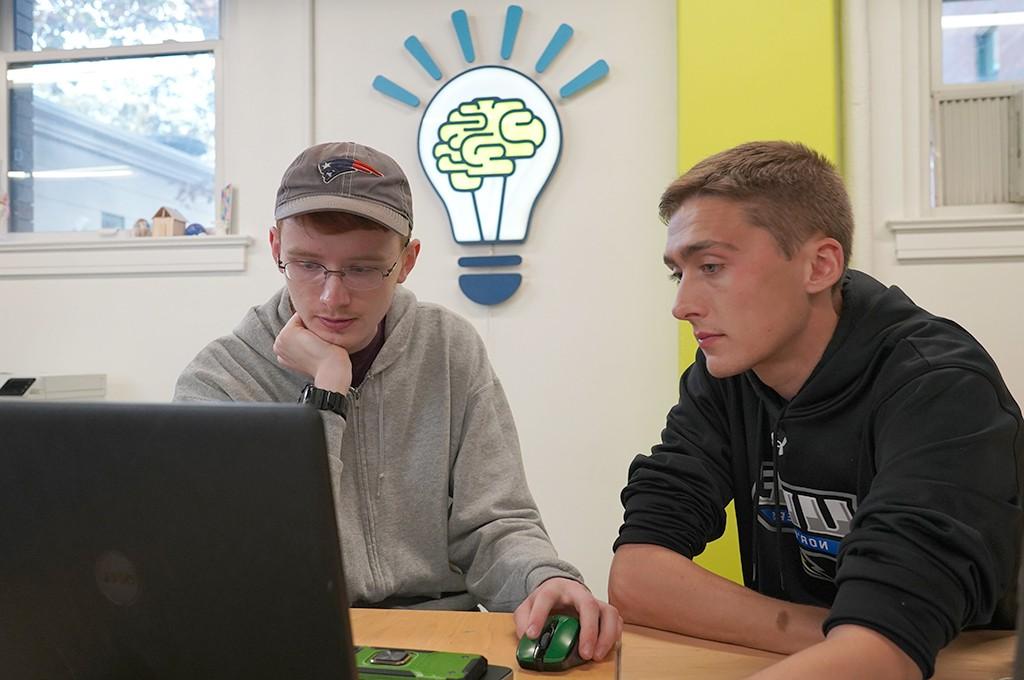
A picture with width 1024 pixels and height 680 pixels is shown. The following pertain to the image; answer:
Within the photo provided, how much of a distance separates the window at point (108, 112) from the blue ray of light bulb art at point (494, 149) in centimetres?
103

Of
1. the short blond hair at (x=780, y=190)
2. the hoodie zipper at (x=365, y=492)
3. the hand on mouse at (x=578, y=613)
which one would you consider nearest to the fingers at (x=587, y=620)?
the hand on mouse at (x=578, y=613)

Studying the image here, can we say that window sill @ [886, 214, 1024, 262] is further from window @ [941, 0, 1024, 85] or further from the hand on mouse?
the hand on mouse

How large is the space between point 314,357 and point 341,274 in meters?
0.15

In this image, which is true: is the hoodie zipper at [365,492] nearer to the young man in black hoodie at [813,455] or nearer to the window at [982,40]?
the young man in black hoodie at [813,455]

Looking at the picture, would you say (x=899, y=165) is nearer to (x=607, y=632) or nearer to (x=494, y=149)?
(x=494, y=149)

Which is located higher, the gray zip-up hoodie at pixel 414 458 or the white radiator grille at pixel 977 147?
the white radiator grille at pixel 977 147

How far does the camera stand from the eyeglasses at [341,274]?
160 cm

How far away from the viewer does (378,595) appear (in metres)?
1.58

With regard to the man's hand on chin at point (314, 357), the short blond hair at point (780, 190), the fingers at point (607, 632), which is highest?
the short blond hair at point (780, 190)

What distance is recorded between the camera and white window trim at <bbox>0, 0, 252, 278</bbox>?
3.61 m

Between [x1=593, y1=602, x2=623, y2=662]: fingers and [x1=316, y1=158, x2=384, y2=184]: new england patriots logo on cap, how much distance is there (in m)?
0.83

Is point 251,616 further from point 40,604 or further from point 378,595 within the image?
point 378,595

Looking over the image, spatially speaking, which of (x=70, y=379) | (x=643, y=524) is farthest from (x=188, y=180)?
(x=643, y=524)

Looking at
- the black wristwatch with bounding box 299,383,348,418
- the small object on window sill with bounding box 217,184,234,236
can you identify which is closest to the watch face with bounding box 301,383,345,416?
the black wristwatch with bounding box 299,383,348,418
